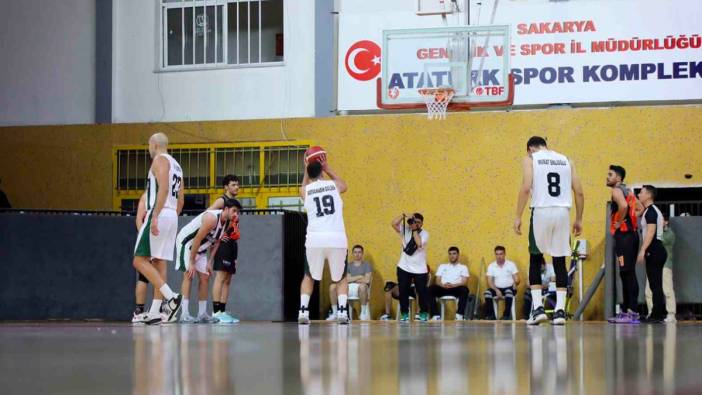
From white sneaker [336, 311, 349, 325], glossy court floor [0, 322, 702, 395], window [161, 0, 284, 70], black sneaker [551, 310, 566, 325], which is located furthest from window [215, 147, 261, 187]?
glossy court floor [0, 322, 702, 395]

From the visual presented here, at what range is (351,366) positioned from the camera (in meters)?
6.38

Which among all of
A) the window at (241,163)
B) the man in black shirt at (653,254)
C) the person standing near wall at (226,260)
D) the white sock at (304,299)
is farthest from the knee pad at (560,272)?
the window at (241,163)

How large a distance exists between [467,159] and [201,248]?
7.78m

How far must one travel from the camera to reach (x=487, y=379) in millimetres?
5547

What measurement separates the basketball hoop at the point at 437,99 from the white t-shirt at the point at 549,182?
727 cm

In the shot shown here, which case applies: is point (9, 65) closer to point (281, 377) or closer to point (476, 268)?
point (476, 268)

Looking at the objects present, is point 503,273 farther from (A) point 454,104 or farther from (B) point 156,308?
(B) point 156,308

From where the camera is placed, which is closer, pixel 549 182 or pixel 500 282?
pixel 549 182

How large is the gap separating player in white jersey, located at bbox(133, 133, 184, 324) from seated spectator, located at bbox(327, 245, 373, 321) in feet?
26.7

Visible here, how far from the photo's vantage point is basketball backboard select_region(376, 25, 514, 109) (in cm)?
2094

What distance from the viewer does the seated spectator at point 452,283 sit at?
840 inches

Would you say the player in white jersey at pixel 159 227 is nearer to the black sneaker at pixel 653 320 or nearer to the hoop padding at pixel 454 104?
the black sneaker at pixel 653 320

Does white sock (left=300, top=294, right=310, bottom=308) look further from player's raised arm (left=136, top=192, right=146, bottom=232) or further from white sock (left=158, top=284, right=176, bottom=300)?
player's raised arm (left=136, top=192, right=146, bottom=232)

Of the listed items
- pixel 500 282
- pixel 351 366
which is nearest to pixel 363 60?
pixel 500 282
